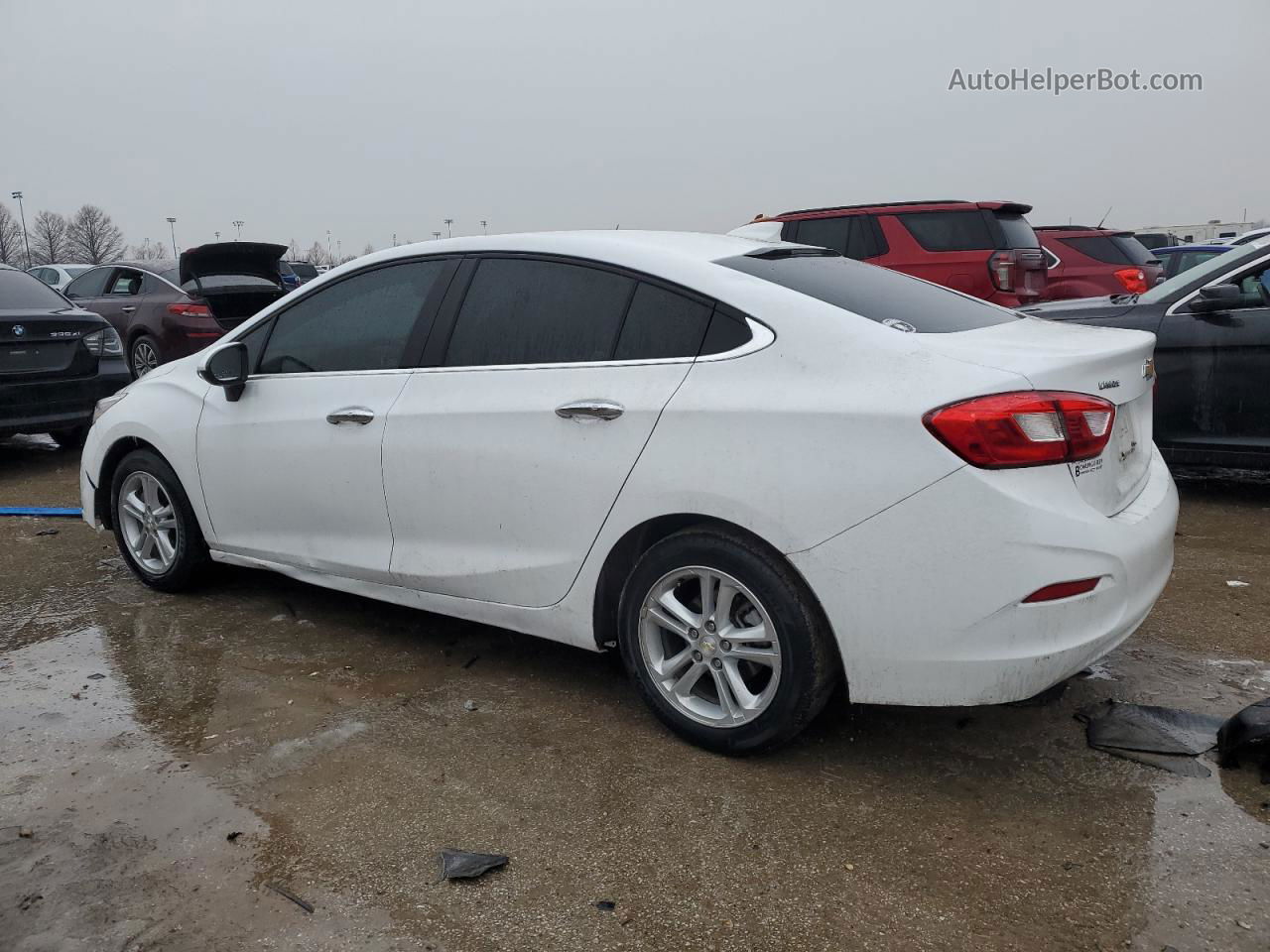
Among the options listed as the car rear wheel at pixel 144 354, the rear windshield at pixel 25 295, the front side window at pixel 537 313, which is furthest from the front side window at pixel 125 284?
the front side window at pixel 537 313

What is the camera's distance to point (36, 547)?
18.9ft

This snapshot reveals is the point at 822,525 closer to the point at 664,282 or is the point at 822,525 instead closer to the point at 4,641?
the point at 664,282

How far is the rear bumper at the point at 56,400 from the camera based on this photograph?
24.6ft

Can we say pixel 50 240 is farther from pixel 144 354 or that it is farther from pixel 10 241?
pixel 144 354

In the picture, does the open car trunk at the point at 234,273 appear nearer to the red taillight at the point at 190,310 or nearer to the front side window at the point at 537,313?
the red taillight at the point at 190,310

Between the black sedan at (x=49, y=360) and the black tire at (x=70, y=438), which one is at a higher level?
the black sedan at (x=49, y=360)

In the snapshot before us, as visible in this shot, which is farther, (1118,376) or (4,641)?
(4,641)

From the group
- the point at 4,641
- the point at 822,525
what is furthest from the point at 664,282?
the point at 4,641

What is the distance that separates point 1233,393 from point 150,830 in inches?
229

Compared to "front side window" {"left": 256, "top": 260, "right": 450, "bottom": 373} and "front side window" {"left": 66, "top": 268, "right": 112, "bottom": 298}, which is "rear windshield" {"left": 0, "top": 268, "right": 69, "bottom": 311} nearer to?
"front side window" {"left": 66, "top": 268, "right": 112, "bottom": 298}

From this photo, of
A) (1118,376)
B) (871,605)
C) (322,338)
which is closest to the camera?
(871,605)

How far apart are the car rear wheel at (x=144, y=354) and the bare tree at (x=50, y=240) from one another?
9387 cm

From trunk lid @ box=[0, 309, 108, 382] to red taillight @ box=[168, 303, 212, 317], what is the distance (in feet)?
8.57

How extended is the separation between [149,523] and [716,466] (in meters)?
3.09
